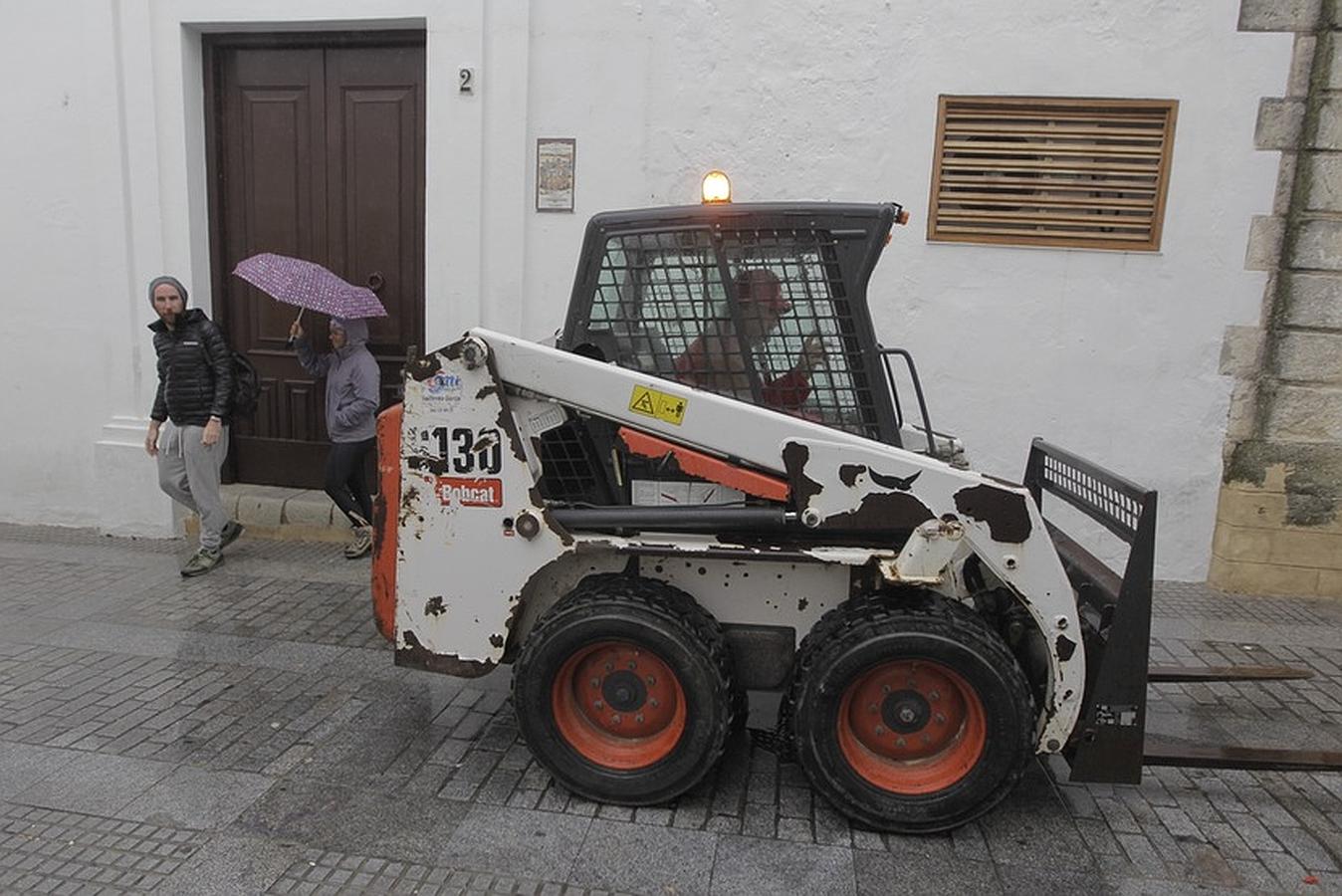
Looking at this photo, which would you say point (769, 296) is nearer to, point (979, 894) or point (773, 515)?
point (773, 515)

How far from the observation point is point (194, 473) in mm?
5902

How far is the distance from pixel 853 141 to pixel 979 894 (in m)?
4.51

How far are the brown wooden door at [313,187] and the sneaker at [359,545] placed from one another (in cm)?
88

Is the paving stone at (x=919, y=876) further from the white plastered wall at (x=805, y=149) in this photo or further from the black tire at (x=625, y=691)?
the white plastered wall at (x=805, y=149)

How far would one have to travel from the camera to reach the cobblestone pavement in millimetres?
2982

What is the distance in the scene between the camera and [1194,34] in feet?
18.1

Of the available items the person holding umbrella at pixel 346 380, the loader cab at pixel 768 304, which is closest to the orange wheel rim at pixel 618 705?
the loader cab at pixel 768 304

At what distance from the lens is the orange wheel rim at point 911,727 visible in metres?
3.21

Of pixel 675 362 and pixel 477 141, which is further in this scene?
pixel 477 141

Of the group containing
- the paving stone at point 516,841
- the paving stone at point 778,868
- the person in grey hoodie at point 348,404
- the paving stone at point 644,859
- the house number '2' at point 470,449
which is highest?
the house number '2' at point 470,449

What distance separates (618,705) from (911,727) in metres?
1.06

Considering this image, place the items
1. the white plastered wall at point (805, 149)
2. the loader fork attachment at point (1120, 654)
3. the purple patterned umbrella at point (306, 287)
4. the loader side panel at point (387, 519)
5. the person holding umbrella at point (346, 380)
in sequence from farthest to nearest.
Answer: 1. the person holding umbrella at point (346, 380)
2. the white plastered wall at point (805, 149)
3. the purple patterned umbrella at point (306, 287)
4. the loader side panel at point (387, 519)
5. the loader fork attachment at point (1120, 654)

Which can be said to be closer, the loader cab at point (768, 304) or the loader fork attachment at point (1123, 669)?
the loader fork attachment at point (1123, 669)

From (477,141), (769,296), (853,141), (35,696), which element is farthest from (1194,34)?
(35,696)
